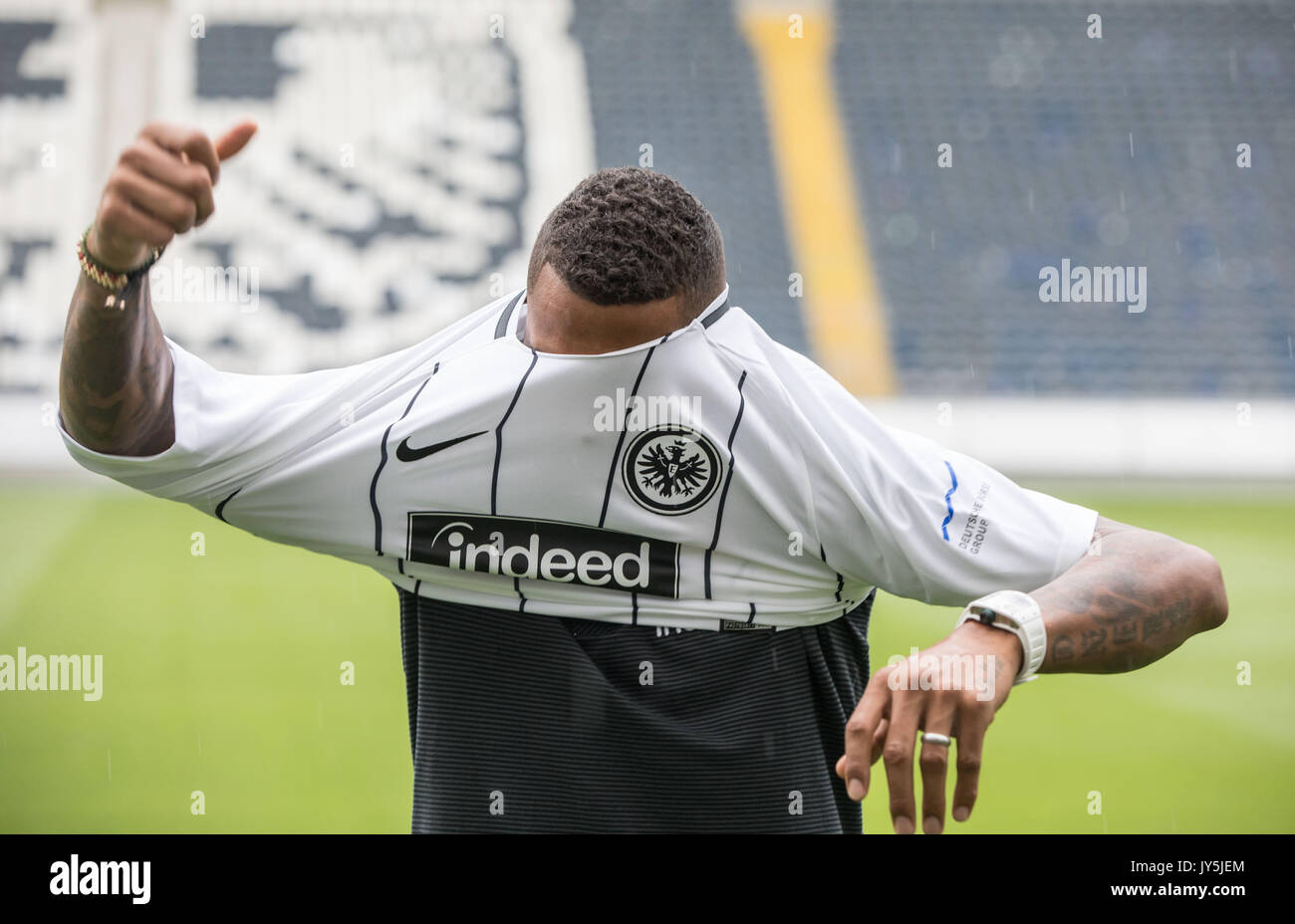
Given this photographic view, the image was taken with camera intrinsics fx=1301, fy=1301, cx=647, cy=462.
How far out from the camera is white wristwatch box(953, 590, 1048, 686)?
1.08 metres

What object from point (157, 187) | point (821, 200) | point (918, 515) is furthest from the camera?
point (821, 200)

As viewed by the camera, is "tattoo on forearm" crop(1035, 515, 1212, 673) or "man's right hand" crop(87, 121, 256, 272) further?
"tattoo on forearm" crop(1035, 515, 1212, 673)

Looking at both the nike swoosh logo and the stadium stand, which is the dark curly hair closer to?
the nike swoosh logo

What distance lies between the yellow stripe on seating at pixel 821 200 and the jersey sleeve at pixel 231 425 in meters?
8.09

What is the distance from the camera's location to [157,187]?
996 mm

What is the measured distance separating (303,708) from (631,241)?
369cm

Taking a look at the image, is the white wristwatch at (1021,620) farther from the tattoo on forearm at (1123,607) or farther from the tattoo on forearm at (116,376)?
the tattoo on forearm at (116,376)

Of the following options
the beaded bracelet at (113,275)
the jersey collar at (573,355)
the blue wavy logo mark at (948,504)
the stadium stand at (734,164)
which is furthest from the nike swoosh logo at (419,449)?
the stadium stand at (734,164)

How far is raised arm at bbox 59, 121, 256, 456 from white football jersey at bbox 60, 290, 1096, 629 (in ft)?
0.15

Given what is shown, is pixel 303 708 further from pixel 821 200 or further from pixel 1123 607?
pixel 821 200

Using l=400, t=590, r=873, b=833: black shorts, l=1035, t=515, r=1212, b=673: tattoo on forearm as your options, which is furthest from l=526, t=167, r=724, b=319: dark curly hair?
l=1035, t=515, r=1212, b=673: tattoo on forearm

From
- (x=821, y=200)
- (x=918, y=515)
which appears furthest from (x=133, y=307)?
(x=821, y=200)

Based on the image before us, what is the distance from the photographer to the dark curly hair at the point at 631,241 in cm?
117

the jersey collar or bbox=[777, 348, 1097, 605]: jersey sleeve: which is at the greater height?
the jersey collar
